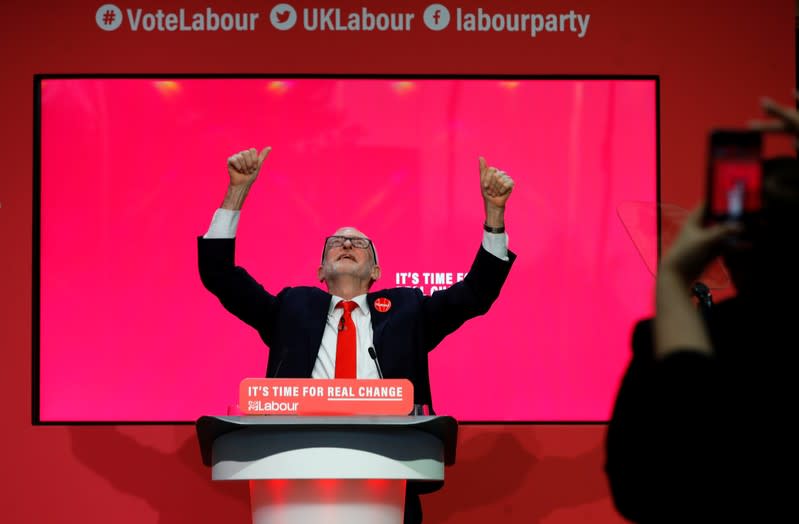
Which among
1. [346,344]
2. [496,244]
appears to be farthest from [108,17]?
[496,244]

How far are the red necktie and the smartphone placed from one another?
2717mm

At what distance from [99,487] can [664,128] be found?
9.22 feet

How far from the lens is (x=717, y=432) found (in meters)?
1.06

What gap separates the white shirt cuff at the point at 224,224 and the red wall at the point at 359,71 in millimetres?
839

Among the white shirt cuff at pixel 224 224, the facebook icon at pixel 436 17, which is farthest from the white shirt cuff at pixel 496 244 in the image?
the facebook icon at pixel 436 17

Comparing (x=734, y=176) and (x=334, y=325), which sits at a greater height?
(x=734, y=176)

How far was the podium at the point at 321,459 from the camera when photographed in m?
2.78

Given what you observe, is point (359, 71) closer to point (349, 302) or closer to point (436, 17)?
point (436, 17)

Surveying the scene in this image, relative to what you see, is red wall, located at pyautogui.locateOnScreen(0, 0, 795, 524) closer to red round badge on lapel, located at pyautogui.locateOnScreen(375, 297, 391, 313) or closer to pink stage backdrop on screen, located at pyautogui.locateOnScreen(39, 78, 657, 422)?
pink stage backdrop on screen, located at pyautogui.locateOnScreen(39, 78, 657, 422)

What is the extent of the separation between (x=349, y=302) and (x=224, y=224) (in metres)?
0.53

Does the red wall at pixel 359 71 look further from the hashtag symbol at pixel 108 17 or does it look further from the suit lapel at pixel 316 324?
the suit lapel at pixel 316 324

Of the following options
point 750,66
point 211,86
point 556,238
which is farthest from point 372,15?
point 750,66

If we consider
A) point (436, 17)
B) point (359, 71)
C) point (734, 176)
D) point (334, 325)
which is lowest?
point (334, 325)

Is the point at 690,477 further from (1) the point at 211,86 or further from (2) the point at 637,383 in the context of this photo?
(1) the point at 211,86
